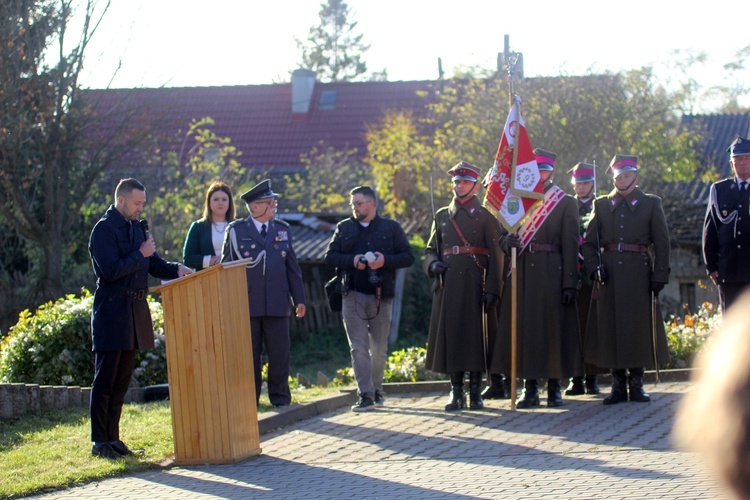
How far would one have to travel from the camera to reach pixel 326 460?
25.7 feet

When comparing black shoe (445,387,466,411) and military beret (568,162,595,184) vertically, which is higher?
military beret (568,162,595,184)

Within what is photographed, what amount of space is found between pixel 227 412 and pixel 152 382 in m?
4.22

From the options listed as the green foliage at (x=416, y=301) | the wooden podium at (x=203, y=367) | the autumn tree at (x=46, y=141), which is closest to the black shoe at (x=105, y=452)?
the wooden podium at (x=203, y=367)

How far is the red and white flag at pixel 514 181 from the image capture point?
399 inches

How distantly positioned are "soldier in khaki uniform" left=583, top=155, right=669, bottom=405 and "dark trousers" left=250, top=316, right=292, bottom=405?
2.85 metres

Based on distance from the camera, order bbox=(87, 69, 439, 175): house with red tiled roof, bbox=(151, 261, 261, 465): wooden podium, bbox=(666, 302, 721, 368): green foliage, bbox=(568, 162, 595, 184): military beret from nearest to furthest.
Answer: bbox=(151, 261, 261, 465): wooden podium
bbox=(568, 162, 595, 184): military beret
bbox=(666, 302, 721, 368): green foliage
bbox=(87, 69, 439, 175): house with red tiled roof

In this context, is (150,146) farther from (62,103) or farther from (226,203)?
(226,203)

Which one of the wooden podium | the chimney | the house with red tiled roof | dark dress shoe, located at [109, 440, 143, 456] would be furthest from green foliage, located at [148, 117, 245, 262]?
the chimney

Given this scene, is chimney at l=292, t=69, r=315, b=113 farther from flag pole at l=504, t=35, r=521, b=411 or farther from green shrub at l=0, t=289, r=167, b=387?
flag pole at l=504, t=35, r=521, b=411

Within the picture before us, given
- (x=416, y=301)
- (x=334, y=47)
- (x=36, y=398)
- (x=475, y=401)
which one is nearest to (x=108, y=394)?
(x=36, y=398)

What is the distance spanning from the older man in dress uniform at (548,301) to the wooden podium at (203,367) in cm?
325

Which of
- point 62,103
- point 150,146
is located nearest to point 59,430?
point 62,103

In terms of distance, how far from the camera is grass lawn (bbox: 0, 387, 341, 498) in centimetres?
718

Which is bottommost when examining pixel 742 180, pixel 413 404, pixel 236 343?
pixel 413 404
